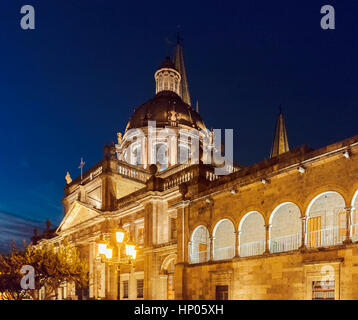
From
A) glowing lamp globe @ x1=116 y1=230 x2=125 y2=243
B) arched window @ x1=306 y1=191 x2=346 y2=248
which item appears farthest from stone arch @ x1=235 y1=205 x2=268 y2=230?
glowing lamp globe @ x1=116 y1=230 x2=125 y2=243

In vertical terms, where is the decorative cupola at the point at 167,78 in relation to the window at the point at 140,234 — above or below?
above

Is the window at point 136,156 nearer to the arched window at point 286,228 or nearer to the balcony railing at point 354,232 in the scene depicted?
the arched window at point 286,228

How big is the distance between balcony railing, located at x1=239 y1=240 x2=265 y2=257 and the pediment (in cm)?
1533

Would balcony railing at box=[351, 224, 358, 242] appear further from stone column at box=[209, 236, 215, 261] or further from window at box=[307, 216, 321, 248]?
stone column at box=[209, 236, 215, 261]

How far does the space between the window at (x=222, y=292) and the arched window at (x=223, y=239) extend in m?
2.16

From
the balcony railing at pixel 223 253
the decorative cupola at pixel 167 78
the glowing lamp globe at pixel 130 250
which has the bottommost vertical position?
the balcony railing at pixel 223 253

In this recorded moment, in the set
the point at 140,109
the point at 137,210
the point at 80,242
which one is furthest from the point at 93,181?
the point at 140,109

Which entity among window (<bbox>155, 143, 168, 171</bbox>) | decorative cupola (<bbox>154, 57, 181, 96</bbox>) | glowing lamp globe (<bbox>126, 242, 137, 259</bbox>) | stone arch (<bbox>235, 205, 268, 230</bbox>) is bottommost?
glowing lamp globe (<bbox>126, 242, 137, 259</bbox>)

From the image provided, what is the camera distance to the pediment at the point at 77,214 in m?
31.2

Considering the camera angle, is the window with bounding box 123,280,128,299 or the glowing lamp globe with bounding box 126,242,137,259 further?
the window with bounding box 123,280,128,299

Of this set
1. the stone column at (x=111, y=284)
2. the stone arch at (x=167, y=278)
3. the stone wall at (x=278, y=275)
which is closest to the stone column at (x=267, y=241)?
the stone wall at (x=278, y=275)

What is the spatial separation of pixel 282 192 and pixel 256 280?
3.86 m

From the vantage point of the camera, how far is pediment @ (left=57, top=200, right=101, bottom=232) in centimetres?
3124
